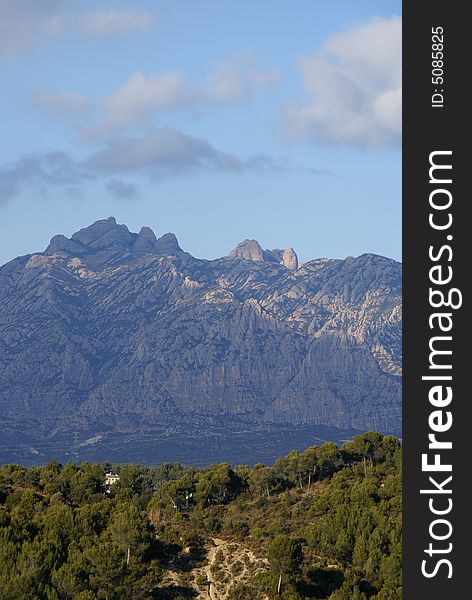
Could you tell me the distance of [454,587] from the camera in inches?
554

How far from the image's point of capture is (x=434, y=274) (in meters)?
14.5

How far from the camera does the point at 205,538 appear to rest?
6406 centimetres

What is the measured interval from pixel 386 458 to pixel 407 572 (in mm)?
80499

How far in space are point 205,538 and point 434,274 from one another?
5333 cm

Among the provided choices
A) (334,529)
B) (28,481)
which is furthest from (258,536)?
(28,481)

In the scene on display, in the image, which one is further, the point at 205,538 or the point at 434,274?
the point at 205,538

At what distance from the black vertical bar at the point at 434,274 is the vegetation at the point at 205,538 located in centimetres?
3209

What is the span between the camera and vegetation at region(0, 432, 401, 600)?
1876 inches

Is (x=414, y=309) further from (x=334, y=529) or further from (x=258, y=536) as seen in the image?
(x=258, y=536)

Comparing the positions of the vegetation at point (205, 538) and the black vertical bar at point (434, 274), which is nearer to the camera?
the black vertical bar at point (434, 274)

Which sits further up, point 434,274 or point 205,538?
point 434,274

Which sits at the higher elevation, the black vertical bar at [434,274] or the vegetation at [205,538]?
the black vertical bar at [434,274]

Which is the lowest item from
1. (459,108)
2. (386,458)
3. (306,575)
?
(306,575)

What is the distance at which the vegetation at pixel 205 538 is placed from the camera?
4766 cm
